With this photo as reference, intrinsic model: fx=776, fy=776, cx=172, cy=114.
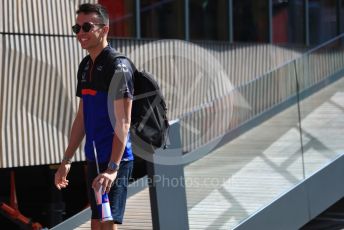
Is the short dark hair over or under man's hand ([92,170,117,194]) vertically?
over

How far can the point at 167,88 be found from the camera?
462 inches

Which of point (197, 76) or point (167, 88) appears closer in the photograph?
point (167, 88)

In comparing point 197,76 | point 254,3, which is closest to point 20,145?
point 197,76

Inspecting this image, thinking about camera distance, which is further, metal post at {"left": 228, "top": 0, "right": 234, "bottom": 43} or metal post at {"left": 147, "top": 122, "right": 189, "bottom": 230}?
metal post at {"left": 228, "top": 0, "right": 234, "bottom": 43}

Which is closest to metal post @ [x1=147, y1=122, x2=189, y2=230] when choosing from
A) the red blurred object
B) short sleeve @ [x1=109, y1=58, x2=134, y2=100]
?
short sleeve @ [x1=109, y1=58, x2=134, y2=100]

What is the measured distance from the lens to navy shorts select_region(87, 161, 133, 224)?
4.82 m

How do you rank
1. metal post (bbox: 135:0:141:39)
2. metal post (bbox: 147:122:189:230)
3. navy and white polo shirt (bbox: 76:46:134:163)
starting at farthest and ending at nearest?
metal post (bbox: 135:0:141:39), metal post (bbox: 147:122:189:230), navy and white polo shirt (bbox: 76:46:134:163)

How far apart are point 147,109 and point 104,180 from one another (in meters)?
0.57

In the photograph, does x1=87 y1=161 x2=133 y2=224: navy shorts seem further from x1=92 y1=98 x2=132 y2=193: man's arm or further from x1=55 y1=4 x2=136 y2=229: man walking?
x1=92 y1=98 x2=132 y2=193: man's arm

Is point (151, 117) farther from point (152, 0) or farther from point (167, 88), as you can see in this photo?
point (152, 0)

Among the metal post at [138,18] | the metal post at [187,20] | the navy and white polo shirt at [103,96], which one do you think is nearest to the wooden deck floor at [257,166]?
the navy and white polo shirt at [103,96]

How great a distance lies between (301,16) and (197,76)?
5.38 m

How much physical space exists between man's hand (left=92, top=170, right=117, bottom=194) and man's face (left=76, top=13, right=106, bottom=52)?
0.81 metres

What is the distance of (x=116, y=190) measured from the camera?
4832 mm
